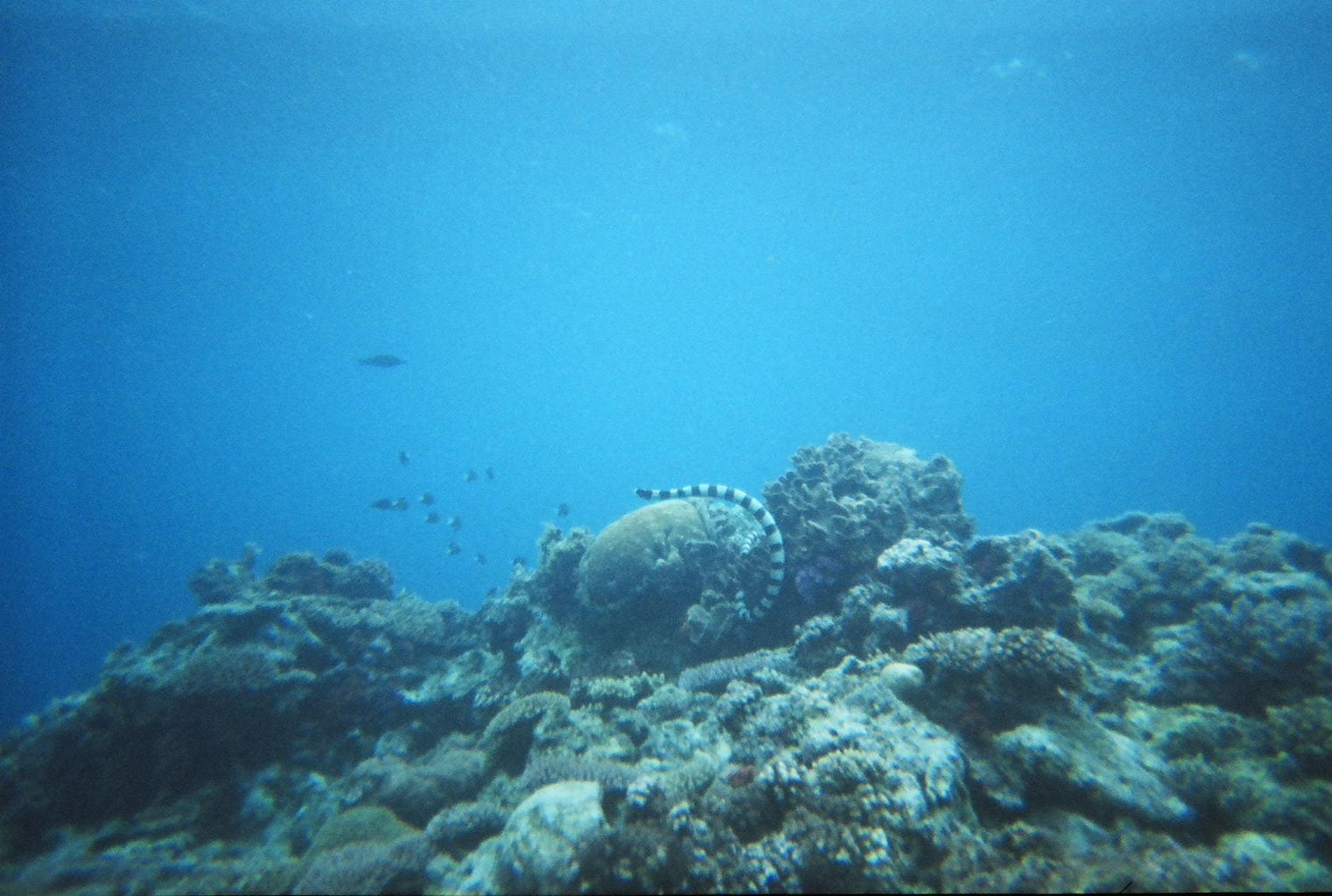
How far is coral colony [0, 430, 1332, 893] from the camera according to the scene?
332 centimetres

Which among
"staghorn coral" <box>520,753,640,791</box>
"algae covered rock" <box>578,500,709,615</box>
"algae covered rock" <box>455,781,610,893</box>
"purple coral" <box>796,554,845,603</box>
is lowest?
"algae covered rock" <box>455,781,610,893</box>

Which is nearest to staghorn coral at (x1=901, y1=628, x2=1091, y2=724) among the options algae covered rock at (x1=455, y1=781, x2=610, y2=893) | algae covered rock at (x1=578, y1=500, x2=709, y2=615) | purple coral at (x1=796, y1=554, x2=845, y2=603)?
purple coral at (x1=796, y1=554, x2=845, y2=603)

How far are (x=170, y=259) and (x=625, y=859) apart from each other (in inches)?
2443

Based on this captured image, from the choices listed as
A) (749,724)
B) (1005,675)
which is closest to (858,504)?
(1005,675)

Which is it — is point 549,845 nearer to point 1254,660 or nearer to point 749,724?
point 749,724

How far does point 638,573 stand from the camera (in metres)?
8.20

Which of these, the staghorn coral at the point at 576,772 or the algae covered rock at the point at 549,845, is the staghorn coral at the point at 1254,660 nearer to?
the staghorn coral at the point at 576,772

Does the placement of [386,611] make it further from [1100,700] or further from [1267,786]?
[1267,786]

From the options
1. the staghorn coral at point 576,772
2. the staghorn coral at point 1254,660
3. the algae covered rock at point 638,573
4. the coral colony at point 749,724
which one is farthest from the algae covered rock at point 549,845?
the staghorn coral at point 1254,660

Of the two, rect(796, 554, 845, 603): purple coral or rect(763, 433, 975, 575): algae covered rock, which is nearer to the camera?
rect(796, 554, 845, 603): purple coral

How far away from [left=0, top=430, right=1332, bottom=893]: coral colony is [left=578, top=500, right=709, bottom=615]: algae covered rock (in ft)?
0.16

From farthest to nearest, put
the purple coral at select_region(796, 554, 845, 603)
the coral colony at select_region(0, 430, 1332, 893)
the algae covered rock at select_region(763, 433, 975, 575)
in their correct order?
the algae covered rock at select_region(763, 433, 975, 575)
the purple coral at select_region(796, 554, 845, 603)
the coral colony at select_region(0, 430, 1332, 893)

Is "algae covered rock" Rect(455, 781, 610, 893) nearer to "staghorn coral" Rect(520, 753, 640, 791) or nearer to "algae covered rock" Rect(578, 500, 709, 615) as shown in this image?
"staghorn coral" Rect(520, 753, 640, 791)

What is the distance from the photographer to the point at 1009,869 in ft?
9.15
